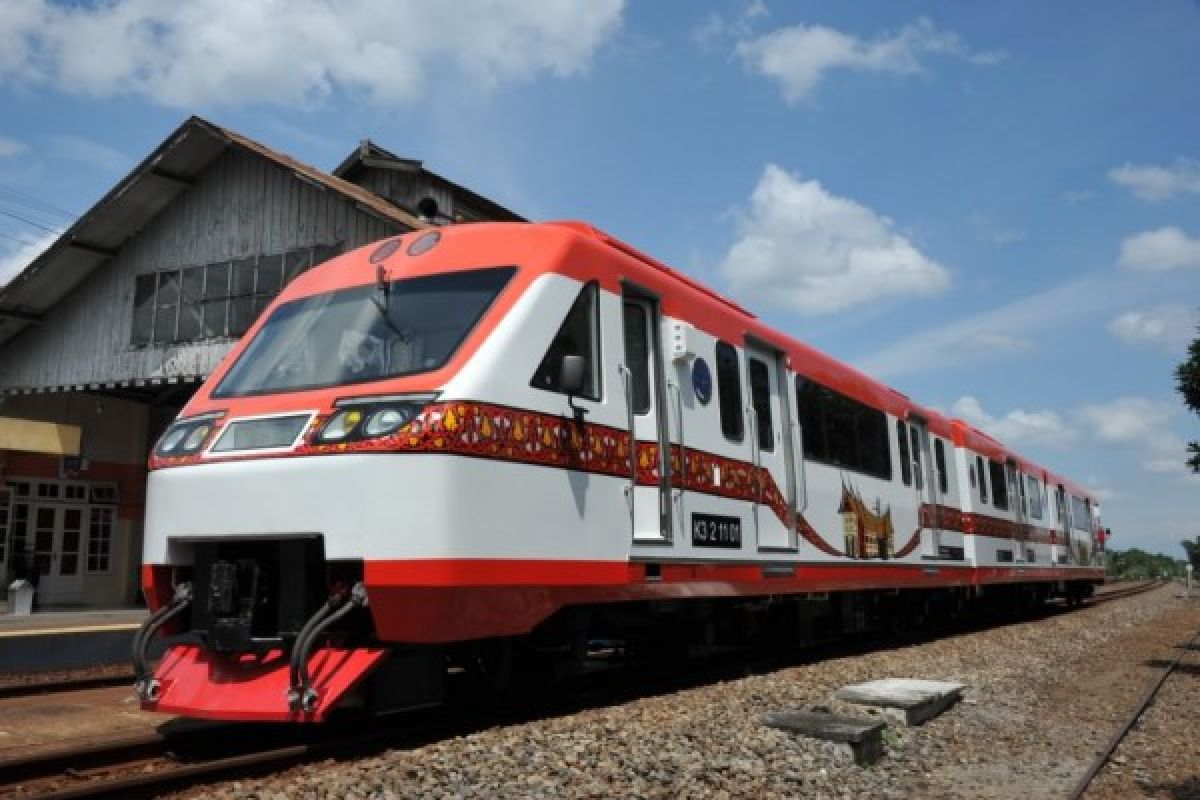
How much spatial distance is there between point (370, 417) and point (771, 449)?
4413 millimetres

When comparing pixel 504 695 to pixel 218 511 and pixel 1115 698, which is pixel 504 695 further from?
pixel 1115 698

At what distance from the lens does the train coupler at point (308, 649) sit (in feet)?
16.2

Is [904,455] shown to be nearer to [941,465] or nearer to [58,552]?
[941,465]

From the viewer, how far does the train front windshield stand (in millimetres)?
5910

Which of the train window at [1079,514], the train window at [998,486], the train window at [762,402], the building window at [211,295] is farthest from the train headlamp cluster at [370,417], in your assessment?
the train window at [1079,514]

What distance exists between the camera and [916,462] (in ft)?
44.0

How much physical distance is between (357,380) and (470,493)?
1.12 meters

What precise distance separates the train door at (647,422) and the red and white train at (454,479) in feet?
0.07

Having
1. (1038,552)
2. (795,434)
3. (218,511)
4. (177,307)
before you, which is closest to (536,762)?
(218,511)

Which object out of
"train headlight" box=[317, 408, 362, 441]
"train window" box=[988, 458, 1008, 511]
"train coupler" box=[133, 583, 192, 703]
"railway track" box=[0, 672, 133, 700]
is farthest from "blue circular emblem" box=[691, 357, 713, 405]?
"train window" box=[988, 458, 1008, 511]

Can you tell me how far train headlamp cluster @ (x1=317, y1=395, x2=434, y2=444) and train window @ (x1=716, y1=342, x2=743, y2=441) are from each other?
3.26 m

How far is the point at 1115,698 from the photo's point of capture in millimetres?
8523

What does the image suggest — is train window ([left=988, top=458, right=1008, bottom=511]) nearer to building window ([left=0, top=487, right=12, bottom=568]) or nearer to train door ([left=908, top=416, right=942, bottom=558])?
train door ([left=908, top=416, right=942, bottom=558])

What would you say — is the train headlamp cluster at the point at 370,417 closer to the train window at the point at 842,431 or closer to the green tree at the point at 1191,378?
the train window at the point at 842,431
